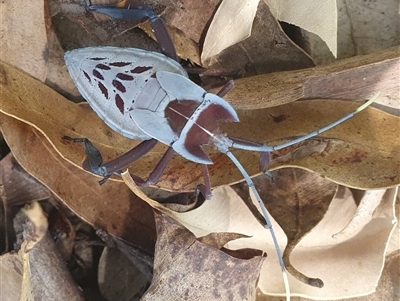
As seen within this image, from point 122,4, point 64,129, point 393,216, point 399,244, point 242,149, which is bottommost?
point 399,244

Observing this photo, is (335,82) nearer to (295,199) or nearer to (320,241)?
(295,199)

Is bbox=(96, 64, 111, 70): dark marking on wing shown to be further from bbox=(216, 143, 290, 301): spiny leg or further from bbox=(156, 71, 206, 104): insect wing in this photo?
bbox=(216, 143, 290, 301): spiny leg

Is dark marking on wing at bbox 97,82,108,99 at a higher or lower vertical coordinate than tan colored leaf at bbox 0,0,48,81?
lower

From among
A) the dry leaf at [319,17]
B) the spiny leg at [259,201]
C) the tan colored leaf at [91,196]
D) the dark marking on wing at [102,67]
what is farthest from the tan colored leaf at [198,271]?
the dry leaf at [319,17]

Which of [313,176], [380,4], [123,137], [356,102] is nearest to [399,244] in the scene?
[313,176]

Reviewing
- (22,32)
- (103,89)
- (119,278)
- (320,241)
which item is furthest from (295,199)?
(22,32)

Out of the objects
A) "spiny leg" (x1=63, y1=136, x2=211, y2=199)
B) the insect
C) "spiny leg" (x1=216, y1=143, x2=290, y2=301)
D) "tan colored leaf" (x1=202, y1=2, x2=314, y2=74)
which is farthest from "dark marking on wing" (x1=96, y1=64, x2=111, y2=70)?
"spiny leg" (x1=216, y1=143, x2=290, y2=301)

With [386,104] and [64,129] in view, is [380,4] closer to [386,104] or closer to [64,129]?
[386,104]
